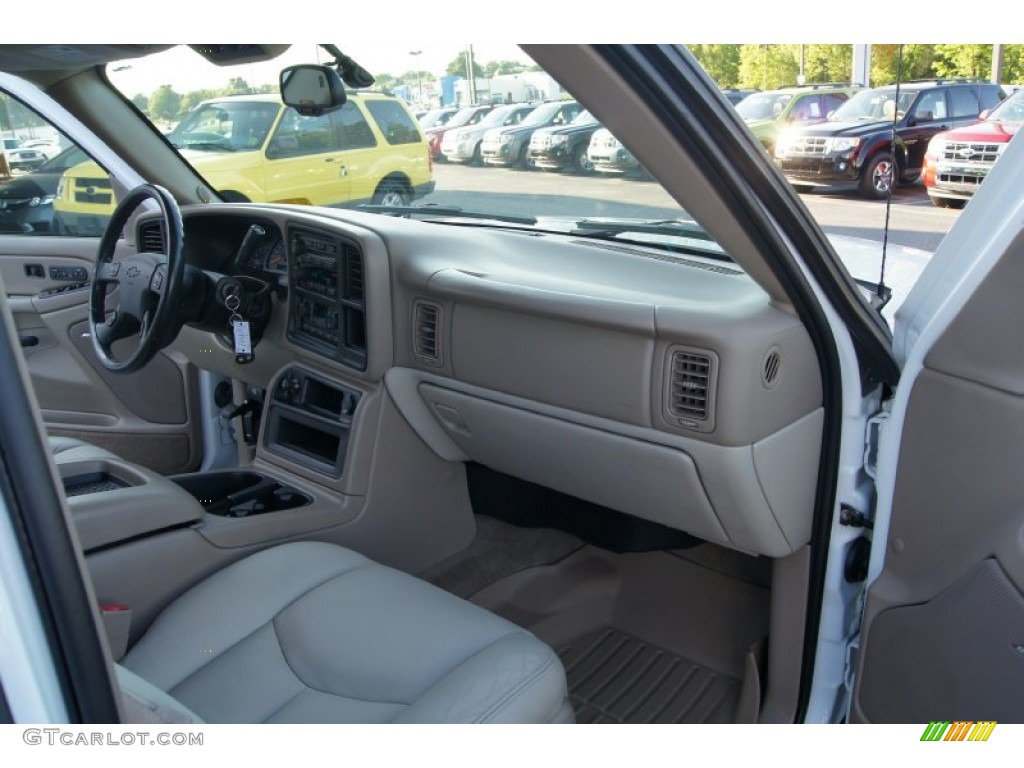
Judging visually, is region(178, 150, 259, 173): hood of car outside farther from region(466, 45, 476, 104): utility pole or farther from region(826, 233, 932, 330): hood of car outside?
region(826, 233, 932, 330): hood of car outside

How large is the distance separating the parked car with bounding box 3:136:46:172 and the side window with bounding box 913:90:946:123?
2.89 m

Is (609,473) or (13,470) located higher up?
(13,470)

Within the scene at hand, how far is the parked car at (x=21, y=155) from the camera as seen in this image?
3377 mm

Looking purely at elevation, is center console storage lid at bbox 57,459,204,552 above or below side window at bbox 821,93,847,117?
below

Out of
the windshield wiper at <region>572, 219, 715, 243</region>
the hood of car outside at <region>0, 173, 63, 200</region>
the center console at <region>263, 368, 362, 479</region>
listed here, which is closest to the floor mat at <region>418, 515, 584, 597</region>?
the center console at <region>263, 368, 362, 479</region>

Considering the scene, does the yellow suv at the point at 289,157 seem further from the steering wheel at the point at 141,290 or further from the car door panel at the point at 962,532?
the car door panel at the point at 962,532

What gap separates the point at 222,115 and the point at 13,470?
9.95ft

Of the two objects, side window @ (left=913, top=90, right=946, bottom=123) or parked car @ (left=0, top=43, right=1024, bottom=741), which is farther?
side window @ (left=913, top=90, right=946, bottom=123)

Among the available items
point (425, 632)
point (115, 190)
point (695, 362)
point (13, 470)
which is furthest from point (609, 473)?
point (115, 190)

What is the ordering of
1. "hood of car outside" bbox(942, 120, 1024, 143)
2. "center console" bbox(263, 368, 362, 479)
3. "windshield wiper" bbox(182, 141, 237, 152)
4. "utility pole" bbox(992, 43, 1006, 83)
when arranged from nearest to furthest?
"utility pole" bbox(992, 43, 1006, 83), "hood of car outside" bbox(942, 120, 1024, 143), "center console" bbox(263, 368, 362, 479), "windshield wiper" bbox(182, 141, 237, 152)

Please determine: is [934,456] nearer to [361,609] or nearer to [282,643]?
[361,609]

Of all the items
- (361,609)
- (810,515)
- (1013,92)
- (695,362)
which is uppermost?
(1013,92)

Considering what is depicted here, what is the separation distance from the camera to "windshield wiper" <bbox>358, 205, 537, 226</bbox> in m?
2.70

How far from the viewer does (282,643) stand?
1.86 metres
